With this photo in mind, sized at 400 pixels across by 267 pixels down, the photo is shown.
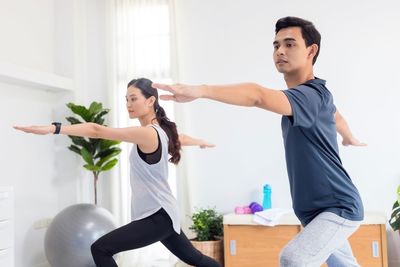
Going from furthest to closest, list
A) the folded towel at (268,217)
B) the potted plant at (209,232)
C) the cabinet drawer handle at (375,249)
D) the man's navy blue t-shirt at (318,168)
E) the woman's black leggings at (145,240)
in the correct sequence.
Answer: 1. the potted plant at (209,232)
2. the folded towel at (268,217)
3. the cabinet drawer handle at (375,249)
4. the woman's black leggings at (145,240)
5. the man's navy blue t-shirt at (318,168)

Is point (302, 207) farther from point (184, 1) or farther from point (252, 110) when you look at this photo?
point (184, 1)

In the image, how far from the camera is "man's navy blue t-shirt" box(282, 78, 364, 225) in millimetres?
1507

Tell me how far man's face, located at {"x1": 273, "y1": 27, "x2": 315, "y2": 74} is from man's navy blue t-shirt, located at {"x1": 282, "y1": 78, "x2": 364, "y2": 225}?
0.34 feet

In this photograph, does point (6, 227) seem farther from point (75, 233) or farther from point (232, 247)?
point (232, 247)

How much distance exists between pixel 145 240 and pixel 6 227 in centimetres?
110

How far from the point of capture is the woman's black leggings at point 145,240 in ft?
7.31

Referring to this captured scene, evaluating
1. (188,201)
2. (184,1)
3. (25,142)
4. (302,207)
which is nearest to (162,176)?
(302,207)

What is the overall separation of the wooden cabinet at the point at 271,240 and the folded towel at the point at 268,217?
4 cm

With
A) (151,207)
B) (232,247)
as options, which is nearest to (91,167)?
(232,247)

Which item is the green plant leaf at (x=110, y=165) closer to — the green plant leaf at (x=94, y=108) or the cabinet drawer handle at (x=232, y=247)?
the green plant leaf at (x=94, y=108)

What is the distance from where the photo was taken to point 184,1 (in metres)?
4.48

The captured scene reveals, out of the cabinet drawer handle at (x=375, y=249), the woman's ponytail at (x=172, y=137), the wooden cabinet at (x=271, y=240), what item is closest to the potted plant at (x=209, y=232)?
the wooden cabinet at (x=271, y=240)

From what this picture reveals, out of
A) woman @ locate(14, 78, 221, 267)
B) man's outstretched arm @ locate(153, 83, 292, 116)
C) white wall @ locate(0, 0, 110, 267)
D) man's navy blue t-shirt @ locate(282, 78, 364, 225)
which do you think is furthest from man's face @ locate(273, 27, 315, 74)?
white wall @ locate(0, 0, 110, 267)

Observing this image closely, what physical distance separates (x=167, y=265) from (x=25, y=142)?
1755 millimetres
